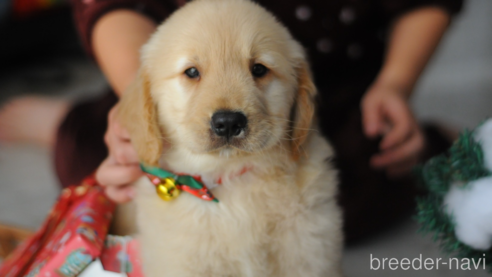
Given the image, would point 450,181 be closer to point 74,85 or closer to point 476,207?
point 476,207

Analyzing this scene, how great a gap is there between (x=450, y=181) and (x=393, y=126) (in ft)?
1.99

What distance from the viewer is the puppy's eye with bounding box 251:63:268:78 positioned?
3.42 ft

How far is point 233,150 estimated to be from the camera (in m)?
0.96

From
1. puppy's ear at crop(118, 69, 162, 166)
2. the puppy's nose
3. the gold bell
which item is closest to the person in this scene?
puppy's ear at crop(118, 69, 162, 166)

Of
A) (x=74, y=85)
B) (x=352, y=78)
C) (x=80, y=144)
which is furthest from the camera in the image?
(x=74, y=85)

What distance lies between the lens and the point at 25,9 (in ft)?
11.9

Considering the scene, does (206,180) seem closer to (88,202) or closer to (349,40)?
(88,202)

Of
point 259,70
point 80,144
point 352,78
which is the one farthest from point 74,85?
point 259,70

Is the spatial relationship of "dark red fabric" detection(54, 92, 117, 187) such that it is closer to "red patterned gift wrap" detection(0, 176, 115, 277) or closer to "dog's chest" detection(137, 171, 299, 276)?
"red patterned gift wrap" detection(0, 176, 115, 277)

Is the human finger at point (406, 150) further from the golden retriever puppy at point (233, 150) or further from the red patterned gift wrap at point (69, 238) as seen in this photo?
the red patterned gift wrap at point (69, 238)

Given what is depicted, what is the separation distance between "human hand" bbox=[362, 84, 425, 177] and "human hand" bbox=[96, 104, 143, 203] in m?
0.82

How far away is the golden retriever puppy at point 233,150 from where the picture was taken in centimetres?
99

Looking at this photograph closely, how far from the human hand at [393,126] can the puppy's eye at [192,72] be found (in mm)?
739

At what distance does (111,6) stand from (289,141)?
0.85 m
